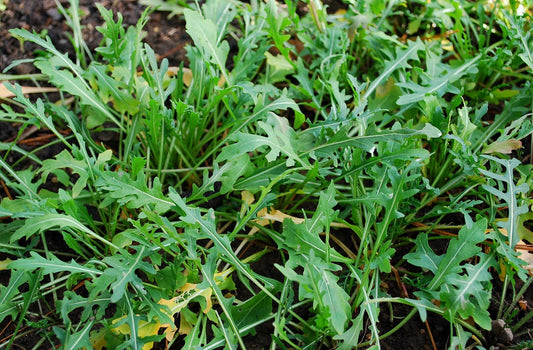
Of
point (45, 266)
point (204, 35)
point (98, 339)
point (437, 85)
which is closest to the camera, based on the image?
point (45, 266)

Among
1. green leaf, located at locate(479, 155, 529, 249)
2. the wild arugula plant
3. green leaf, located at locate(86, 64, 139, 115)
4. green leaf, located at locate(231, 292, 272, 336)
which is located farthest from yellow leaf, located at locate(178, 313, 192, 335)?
green leaf, located at locate(479, 155, 529, 249)

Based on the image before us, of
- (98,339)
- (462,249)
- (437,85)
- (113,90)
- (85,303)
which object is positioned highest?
(437,85)

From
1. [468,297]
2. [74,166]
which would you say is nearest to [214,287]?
[74,166]

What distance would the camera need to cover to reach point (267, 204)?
141 centimetres

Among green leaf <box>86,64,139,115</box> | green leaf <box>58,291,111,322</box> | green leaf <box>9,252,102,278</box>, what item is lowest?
green leaf <box>58,291,111,322</box>

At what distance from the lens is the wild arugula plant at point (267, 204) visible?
1.31 metres

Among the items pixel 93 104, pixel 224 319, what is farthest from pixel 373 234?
pixel 93 104

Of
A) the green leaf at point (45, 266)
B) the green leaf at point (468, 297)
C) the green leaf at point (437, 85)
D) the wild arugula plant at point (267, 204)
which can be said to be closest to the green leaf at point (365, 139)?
the wild arugula plant at point (267, 204)

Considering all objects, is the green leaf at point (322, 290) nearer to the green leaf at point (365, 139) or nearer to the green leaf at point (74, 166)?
the green leaf at point (365, 139)

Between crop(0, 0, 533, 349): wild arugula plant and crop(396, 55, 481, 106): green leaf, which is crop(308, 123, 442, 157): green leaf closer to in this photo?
crop(0, 0, 533, 349): wild arugula plant

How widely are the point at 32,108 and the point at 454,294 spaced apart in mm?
1305

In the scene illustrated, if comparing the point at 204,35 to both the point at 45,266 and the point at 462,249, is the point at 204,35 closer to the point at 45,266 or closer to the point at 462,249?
the point at 45,266

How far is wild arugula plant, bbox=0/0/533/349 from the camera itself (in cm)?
131

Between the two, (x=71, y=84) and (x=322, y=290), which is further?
(x=71, y=84)
